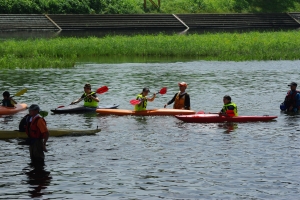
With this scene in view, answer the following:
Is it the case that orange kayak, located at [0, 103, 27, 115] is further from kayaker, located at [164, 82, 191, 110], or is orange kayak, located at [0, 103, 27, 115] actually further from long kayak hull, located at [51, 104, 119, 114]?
kayaker, located at [164, 82, 191, 110]

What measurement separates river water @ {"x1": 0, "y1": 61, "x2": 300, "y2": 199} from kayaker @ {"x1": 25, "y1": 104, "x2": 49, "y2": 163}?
782 mm

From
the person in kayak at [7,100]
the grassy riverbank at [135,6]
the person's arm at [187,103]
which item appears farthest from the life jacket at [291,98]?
the grassy riverbank at [135,6]

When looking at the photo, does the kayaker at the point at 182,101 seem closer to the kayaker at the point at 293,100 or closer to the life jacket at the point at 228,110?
the life jacket at the point at 228,110

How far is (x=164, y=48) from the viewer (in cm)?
5184

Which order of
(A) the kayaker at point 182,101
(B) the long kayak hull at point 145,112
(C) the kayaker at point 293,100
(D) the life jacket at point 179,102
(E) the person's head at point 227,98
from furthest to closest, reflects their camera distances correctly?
(C) the kayaker at point 293,100
(D) the life jacket at point 179,102
(A) the kayaker at point 182,101
(B) the long kayak hull at point 145,112
(E) the person's head at point 227,98

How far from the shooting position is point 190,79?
130 ft

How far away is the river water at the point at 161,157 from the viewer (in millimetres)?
16203

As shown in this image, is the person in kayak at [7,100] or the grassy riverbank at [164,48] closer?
the person in kayak at [7,100]

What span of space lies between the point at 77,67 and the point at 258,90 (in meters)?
14.3

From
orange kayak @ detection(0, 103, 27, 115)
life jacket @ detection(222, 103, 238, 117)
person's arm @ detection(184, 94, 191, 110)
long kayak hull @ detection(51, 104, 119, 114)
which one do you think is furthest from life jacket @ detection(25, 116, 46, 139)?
person's arm @ detection(184, 94, 191, 110)

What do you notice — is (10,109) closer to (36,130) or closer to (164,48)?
(36,130)

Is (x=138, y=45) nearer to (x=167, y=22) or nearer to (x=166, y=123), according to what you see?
(x=167, y=22)

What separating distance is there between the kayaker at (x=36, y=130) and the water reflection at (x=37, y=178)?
0.60 m

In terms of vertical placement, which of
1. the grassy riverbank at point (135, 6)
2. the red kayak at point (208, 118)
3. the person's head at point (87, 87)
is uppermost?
the grassy riverbank at point (135, 6)
